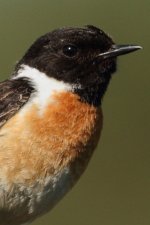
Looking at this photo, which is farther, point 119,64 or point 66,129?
point 119,64

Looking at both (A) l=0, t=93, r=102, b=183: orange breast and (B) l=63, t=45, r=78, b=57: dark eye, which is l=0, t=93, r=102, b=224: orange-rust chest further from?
(B) l=63, t=45, r=78, b=57: dark eye

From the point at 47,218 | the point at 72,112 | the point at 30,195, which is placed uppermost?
the point at 72,112

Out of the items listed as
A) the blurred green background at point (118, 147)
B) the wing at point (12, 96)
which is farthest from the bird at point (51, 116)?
the blurred green background at point (118, 147)

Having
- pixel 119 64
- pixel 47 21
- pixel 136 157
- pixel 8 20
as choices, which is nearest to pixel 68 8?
pixel 47 21

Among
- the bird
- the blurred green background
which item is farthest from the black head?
the blurred green background

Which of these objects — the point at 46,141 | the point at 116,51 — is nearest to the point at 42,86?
the point at 46,141

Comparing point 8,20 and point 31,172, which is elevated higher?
point 8,20

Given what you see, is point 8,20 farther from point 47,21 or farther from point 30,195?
point 30,195
